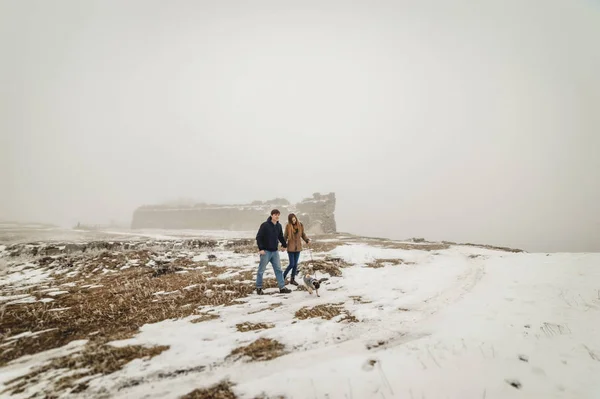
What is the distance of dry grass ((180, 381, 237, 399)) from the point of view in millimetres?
3375

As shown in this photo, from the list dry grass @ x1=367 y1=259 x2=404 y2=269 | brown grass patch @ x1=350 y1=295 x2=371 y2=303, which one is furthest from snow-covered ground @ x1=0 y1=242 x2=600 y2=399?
dry grass @ x1=367 y1=259 x2=404 y2=269

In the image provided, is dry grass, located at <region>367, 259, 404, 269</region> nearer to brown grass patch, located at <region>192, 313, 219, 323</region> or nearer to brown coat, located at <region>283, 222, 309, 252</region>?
brown coat, located at <region>283, 222, 309, 252</region>

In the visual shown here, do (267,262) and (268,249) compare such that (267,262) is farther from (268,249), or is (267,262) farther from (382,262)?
(382,262)

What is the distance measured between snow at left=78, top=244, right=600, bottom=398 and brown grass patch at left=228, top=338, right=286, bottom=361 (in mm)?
153

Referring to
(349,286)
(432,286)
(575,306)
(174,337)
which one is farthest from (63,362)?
(575,306)

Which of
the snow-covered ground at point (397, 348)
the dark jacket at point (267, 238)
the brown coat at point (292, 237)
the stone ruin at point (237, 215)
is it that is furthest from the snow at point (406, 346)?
the stone ruin at point (237, 215)

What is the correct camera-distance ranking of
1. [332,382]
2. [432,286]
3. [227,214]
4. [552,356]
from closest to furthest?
[332,382]
[552,356]
[432,286]
[227,214]

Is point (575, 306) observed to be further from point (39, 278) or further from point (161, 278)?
point (39, 278)

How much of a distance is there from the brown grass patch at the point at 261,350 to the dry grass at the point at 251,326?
0.74m

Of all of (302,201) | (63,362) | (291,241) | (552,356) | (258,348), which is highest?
(302,201)

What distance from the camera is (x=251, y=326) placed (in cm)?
587

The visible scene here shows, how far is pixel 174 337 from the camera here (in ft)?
17.5

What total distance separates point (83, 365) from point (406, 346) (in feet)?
17.6

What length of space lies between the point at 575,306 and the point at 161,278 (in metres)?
13.5
